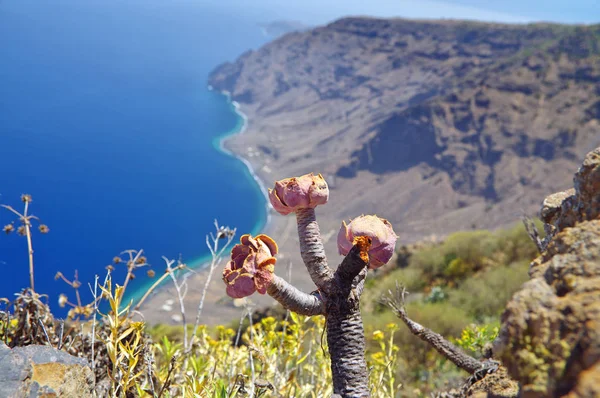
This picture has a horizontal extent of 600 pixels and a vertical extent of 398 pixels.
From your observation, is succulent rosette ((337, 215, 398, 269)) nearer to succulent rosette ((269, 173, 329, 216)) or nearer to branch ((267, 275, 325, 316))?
succulent rosette ((269, 173, 329, 216))

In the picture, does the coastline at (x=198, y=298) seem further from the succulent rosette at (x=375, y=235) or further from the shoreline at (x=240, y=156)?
the succulent rosette at (x=375, y=235)

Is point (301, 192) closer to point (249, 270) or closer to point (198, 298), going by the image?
point (249, 270)

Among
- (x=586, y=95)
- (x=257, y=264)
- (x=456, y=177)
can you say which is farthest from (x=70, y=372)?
(x=586, y=95)

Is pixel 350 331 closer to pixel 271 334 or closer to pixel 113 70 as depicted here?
pixel 271 334

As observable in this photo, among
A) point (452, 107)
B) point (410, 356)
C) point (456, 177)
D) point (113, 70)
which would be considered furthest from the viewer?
point (113, 70)

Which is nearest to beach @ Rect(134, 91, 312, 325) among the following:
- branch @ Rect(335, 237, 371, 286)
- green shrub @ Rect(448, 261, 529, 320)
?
branch @ Rect(335, 237, 371, 286)

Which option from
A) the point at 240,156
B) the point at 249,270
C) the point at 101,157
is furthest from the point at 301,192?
the point at 240,156

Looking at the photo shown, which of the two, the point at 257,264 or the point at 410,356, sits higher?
the point at 257,264
